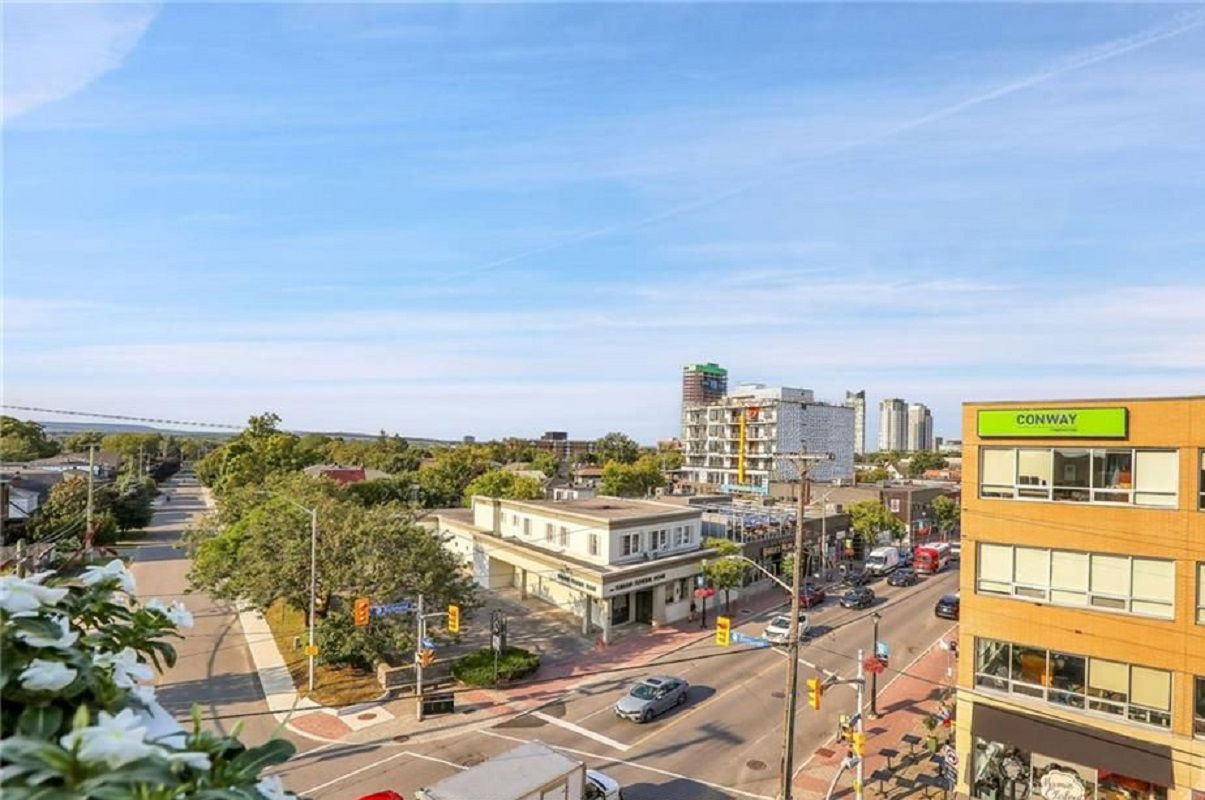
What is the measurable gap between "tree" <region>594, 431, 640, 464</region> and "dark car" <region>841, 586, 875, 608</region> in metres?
80.1

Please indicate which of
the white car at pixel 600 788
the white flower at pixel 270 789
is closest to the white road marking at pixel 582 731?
the white car at pixel 600 788

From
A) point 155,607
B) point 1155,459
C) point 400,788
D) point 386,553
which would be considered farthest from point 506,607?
point 155,607

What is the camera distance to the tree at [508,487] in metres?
57.0

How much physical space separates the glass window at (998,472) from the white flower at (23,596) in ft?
76.9

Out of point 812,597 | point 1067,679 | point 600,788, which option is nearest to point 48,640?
point 600,788

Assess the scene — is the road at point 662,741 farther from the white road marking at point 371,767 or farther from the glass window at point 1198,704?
the glass window at point 1198,704

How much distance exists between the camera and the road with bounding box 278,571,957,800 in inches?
808

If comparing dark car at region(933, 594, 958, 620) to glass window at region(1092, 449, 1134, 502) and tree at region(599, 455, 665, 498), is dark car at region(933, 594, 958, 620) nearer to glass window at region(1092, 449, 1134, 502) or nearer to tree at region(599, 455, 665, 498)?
glass window at region(1092, 449, 1134, 502)

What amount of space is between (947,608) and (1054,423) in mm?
24962

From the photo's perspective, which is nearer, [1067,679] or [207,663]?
[1067,679]

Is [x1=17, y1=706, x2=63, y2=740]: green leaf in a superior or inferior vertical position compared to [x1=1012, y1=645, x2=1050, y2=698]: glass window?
superior

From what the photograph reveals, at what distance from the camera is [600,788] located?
18625 mm

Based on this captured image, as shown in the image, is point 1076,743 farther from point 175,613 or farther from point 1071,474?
point 175,613

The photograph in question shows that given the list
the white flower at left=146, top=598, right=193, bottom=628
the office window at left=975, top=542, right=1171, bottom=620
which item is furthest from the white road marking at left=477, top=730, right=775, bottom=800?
the white flower at left=146, top=598, right=193, bottom=628
